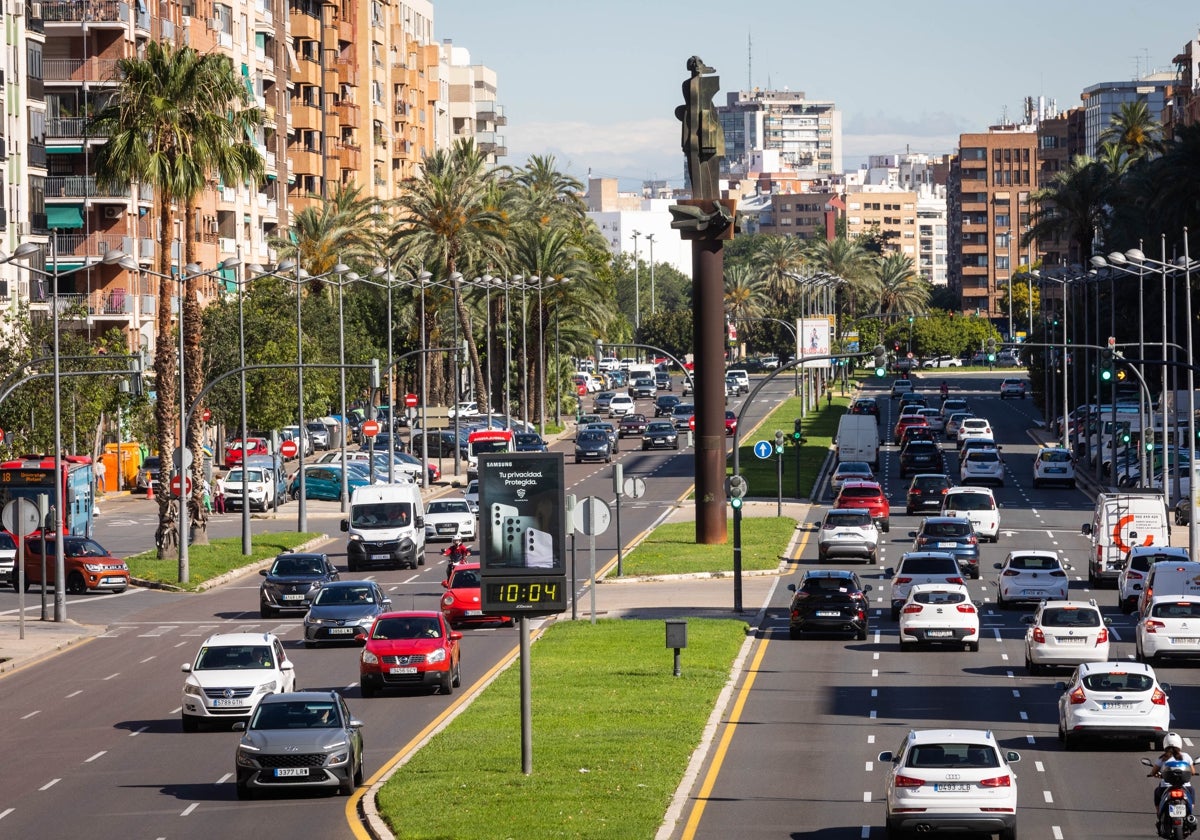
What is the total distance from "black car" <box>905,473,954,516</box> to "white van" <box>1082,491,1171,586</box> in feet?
61.0

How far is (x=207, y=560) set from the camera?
205ft

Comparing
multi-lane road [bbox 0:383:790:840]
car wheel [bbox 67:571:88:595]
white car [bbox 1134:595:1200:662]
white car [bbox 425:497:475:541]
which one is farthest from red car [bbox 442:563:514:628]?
white car [bbox 425:497:475:541]

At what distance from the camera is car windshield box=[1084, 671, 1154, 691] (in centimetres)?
3006

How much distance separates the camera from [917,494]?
251 feet

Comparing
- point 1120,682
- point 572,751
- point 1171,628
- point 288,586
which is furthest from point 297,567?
point 1120,682

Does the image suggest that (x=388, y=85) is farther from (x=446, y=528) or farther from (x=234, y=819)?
(x=234, y=819)

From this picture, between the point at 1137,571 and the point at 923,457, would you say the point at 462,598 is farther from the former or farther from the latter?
the point at 923,457

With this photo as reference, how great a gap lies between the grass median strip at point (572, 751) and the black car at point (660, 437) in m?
64.5

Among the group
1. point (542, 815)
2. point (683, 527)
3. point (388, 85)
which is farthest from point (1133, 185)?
point (542, 815)

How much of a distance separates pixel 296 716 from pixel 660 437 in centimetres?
8013

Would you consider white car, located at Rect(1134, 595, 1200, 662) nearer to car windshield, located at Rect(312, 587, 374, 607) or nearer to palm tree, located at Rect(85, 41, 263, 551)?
car windshield, located at Rect(312, 587, 374, 607)

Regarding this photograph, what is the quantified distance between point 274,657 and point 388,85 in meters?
127

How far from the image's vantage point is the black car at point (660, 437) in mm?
107562

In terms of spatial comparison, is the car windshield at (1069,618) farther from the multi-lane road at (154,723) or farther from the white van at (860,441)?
the white van at (860,441)
